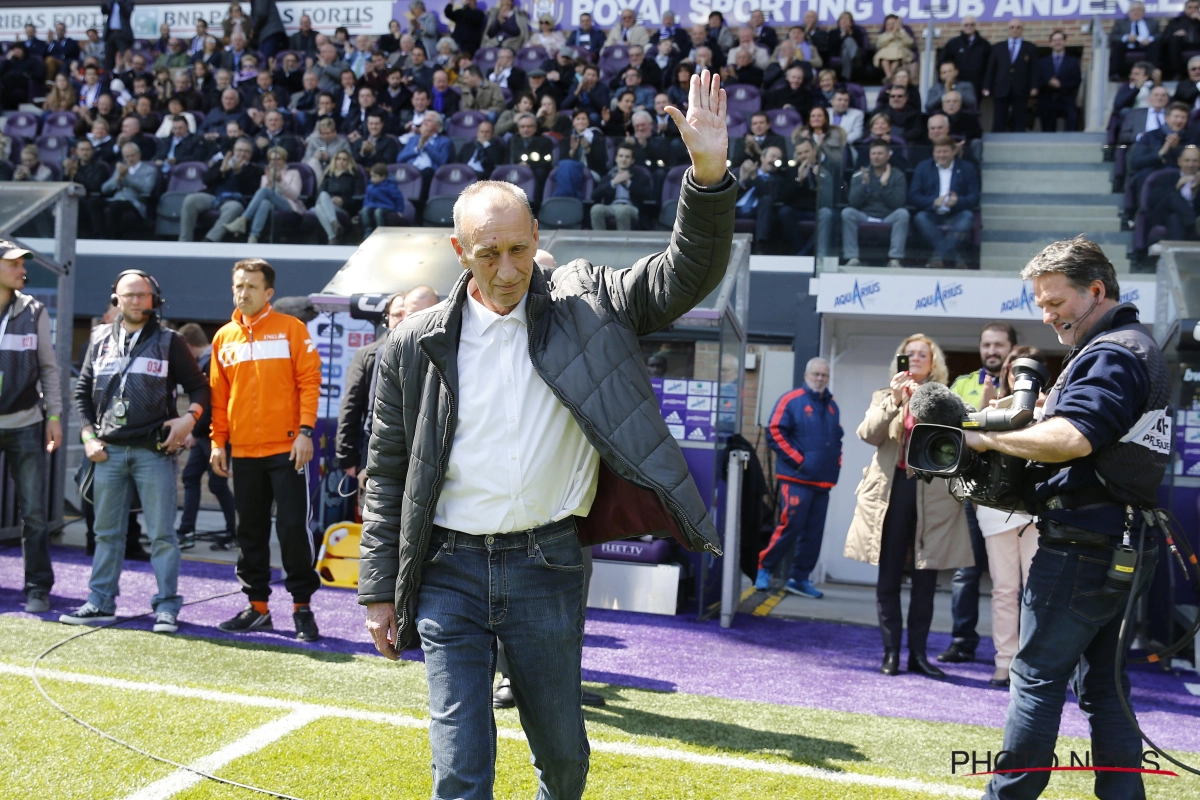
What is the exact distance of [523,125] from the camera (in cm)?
1257

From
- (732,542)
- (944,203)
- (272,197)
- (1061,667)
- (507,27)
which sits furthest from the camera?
(507,27)

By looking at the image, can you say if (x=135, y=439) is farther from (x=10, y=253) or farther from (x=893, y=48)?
(x=893, y=48)

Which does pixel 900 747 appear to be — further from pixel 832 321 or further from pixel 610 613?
pixel 832 321

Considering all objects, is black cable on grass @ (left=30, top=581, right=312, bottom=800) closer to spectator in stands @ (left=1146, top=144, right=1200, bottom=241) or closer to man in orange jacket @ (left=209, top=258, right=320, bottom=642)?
man in orange jacket @ (left=209, top=258, right=320, bottom=642)

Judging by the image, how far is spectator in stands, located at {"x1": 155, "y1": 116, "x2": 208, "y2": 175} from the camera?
13.4 m

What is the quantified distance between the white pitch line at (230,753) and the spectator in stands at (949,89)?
1018 centimetres

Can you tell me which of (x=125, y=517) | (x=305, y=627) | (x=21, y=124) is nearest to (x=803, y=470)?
(x=305, y=627)

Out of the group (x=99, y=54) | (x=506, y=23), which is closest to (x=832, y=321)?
(x=506, y=23)

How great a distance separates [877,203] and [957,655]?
4.16 metres

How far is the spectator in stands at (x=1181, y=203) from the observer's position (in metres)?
8.27

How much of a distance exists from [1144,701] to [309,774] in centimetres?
411

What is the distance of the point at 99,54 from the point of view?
18.1m

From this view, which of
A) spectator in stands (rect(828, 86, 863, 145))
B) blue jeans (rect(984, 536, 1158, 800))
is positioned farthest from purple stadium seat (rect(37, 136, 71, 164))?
blue jeans (rect(984, 536, 1158, 800))

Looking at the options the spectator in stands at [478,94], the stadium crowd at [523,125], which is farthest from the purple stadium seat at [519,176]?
the spectator in stands at [478,94]
